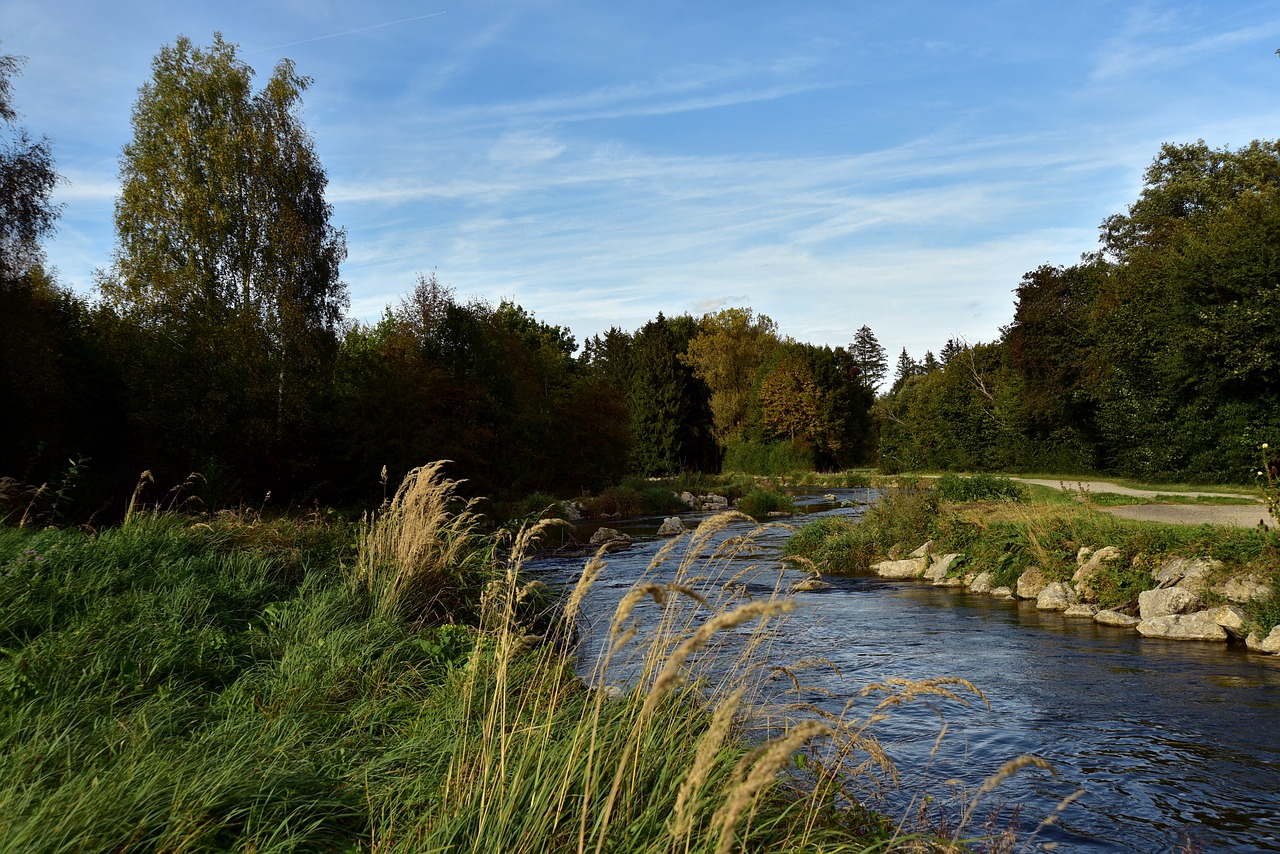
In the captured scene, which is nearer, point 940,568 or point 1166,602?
point 1166,602

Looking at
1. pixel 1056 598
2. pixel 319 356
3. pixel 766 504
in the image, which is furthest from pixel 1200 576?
pixel 319 356

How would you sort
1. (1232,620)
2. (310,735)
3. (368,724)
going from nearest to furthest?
1. (310,735)
2. (368,724)
3. (1232,620)

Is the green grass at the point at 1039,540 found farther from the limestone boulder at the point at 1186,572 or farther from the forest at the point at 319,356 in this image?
the forest at the point at 319,356

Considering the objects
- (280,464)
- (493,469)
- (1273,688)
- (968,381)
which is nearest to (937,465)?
(968,381)

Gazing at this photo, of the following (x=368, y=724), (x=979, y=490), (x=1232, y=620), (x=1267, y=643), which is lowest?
(x=1267, y=643)

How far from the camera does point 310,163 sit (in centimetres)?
2442

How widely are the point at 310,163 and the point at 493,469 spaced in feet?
36.2

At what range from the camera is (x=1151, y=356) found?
885 inches

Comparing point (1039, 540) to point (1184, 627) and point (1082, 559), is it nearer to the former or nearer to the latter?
point (1082, 559)

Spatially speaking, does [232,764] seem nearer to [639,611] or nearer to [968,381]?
[639,611]

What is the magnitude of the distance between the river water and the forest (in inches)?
394

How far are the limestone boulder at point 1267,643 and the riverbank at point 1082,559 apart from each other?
0.01m

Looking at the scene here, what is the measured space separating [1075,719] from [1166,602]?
4.08m

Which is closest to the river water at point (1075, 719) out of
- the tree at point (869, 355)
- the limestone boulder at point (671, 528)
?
the limestone boulder at point (671, 528)
